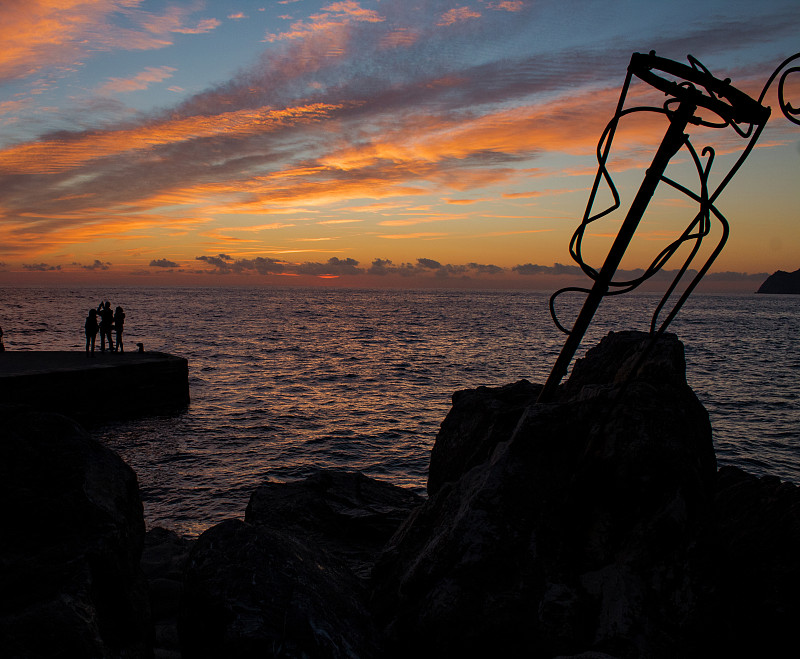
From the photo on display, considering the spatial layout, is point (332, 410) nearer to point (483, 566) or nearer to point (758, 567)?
point (758, 567)

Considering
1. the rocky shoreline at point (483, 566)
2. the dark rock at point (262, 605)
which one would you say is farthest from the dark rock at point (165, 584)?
the dark rock at point (262, 605)

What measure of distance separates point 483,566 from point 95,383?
21.8 m

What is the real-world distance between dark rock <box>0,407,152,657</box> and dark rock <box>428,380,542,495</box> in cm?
508

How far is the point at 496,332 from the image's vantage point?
71125 mm

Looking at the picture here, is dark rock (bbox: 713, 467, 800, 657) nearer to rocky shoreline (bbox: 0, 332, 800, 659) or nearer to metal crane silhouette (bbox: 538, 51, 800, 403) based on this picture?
rocky shoreline (bbox: 0, 332, 800, 659)

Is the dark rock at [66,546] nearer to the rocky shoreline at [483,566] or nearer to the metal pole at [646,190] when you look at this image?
the rocky shoreline at [483,566]

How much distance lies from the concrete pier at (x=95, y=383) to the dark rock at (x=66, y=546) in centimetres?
1760

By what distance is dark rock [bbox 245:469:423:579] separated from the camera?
9406 mm

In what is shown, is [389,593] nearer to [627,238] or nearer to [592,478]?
[592,478]

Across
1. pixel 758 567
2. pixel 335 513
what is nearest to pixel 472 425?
pixel 335 513

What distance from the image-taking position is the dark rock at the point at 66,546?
345 cm

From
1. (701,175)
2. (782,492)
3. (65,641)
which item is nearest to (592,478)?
(701,175)

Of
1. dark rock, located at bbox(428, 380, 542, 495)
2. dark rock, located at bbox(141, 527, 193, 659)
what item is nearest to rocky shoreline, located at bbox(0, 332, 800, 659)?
dark rock, located at bbox(141, 527, 193, 659)

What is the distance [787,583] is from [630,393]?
2.48 metres
